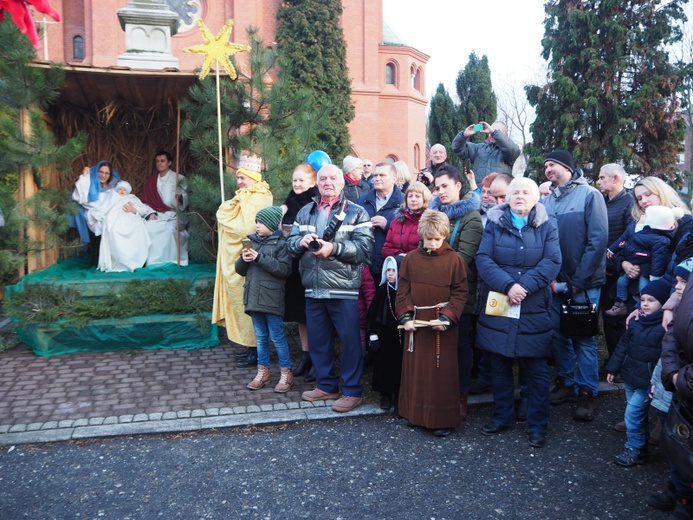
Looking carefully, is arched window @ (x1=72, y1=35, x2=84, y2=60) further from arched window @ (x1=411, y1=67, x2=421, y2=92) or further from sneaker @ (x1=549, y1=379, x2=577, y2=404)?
sneaker @ (x1=549, y1=379, x2=577, y2=404)

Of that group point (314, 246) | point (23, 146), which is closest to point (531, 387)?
point (314, 246)

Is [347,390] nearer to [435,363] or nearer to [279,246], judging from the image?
[435,363]

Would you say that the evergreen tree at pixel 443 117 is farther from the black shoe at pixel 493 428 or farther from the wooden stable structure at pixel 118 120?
the black shoe at pixel 493 428

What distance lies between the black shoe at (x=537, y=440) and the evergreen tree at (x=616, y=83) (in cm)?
1141

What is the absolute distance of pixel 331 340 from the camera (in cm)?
519

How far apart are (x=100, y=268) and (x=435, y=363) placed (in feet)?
17.2

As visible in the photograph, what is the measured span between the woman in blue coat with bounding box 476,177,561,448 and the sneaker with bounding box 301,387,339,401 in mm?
1461

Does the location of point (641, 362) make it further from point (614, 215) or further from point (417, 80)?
point (417, 80)

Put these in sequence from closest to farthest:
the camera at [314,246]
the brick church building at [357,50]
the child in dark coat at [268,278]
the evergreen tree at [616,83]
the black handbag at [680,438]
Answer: the black handbag at [680,438] → the camera at [314,246] → the child in dark coat at [268,278] → the evergreen tree at [616,83] → the brick church building at [357,50]

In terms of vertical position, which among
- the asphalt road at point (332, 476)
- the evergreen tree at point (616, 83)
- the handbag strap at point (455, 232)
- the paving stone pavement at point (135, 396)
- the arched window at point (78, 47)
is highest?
the arched window at point (78, 47)

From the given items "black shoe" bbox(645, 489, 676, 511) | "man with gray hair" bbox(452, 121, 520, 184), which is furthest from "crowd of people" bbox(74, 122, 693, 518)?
"man with gray hair" bbox(452, 121, 520, 184)

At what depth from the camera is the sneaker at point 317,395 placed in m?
5.18

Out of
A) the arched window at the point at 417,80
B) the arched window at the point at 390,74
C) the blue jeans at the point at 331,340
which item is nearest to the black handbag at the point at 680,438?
the blue jeans at the point at 331,340

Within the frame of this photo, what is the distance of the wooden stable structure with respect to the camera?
23.5ft
